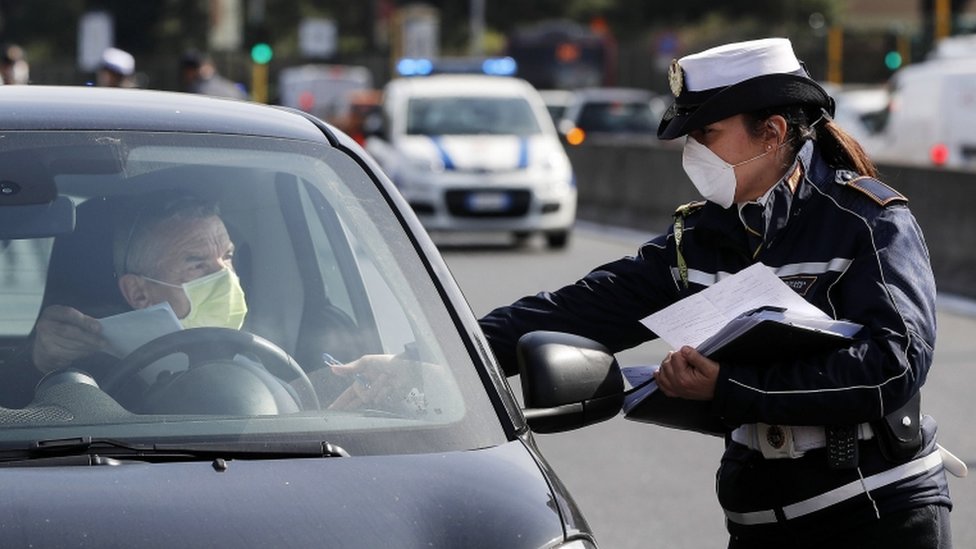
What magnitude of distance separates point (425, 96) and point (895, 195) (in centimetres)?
1804

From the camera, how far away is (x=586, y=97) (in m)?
34.1

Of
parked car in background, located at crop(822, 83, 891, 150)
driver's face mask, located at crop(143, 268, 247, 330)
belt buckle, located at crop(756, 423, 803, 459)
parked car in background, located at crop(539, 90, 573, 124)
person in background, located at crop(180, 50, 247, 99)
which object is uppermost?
driver's face mask, located at crop(143, 268, 247, 330)

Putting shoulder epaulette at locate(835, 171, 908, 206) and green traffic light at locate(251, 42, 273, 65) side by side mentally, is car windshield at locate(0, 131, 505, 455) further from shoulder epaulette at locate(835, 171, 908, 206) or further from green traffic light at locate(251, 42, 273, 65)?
green traffic light at locate(251, 42, 273, 65)

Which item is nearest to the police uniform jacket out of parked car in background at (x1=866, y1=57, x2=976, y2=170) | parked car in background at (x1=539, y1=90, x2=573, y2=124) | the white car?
the white car

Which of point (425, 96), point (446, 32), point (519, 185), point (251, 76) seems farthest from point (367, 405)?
point (446, 32)

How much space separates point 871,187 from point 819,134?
20 cm

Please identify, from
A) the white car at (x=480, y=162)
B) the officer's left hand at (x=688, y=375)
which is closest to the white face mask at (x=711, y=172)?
the officer's left hand at (x=688, y=375)

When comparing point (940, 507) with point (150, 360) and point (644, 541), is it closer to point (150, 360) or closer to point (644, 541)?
point (150, 360)

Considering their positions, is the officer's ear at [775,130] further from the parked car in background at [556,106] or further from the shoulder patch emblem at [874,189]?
the parked car in background at [556,106]

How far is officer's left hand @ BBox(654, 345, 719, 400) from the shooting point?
370cm

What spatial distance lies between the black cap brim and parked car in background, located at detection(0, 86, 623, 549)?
0.51m

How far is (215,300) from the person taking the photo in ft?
13.2

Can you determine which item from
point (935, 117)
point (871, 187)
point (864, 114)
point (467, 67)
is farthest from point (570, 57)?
point (871, 187)

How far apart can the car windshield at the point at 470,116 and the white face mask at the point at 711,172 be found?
17.1 meters
